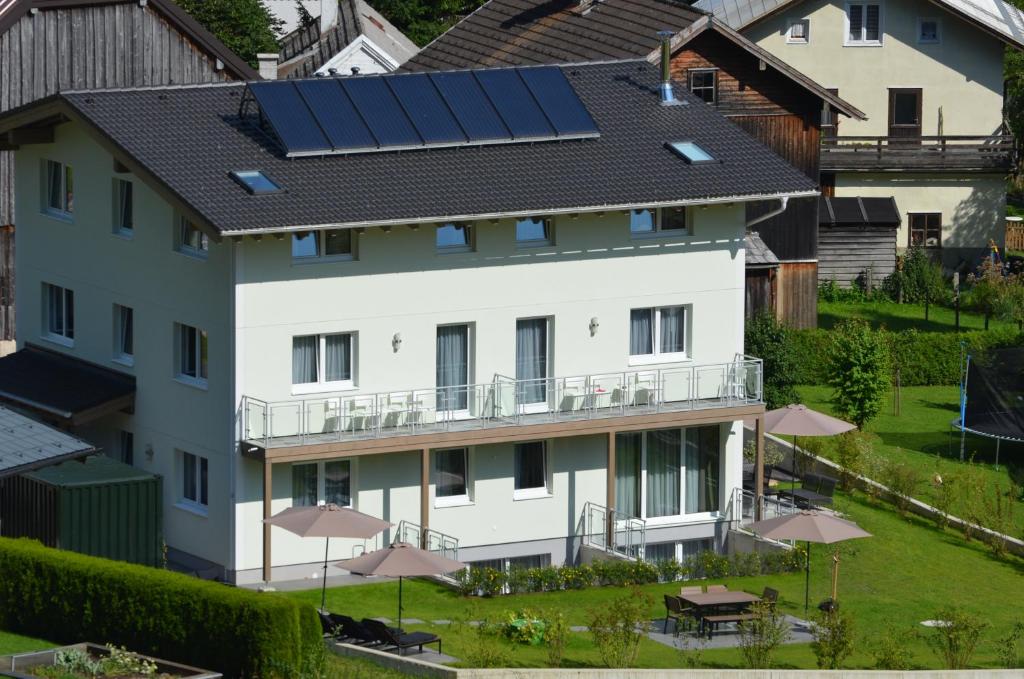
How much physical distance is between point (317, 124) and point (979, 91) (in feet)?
113

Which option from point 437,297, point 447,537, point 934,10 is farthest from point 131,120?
point 934,10

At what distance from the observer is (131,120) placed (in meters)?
44.3

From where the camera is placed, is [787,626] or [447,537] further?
[447,537]

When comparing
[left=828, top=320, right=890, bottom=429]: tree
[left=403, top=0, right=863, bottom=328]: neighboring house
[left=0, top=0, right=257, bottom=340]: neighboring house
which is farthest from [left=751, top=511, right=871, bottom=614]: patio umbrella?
[left=0, top=0, right=257, bottom=340]: neighboring house

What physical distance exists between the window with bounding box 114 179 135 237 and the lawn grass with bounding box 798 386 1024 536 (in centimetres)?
1621

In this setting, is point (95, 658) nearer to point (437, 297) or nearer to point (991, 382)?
point (437, 297)

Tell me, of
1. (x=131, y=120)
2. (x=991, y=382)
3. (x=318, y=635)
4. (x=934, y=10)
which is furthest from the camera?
(x=934, y=10)

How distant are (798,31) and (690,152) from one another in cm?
2725

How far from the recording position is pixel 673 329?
47219 mm

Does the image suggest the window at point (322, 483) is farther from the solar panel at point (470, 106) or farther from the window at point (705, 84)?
the window at point (705, 84)

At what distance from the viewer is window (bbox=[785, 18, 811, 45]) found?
2899 inches

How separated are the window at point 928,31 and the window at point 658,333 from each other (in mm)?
29334

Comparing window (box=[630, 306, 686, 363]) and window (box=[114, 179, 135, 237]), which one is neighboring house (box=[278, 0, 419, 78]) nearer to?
window (box=[114, 179, 135, 237])

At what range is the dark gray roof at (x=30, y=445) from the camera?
41500 millimetres
